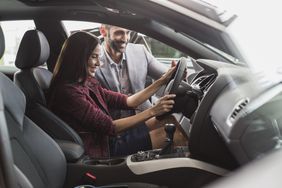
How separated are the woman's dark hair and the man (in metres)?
0.36

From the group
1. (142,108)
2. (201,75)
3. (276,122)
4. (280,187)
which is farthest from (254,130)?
(142,108)

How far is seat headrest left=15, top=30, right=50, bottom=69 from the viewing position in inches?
91.0

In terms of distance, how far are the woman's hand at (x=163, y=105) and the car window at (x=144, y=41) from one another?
19.9 inches

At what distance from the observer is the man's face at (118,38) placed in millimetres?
2777

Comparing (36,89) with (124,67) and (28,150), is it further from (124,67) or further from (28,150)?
(124,67)

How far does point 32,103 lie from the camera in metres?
2.35

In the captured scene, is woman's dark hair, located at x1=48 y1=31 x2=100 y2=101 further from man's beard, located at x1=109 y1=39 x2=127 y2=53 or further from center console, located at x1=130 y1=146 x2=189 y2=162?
center console, located at x1=130 y1=146 x2=189 y2=162

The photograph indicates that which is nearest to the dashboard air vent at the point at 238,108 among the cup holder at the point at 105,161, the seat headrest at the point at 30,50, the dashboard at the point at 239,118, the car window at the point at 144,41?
the dashboard at the point at 239,118

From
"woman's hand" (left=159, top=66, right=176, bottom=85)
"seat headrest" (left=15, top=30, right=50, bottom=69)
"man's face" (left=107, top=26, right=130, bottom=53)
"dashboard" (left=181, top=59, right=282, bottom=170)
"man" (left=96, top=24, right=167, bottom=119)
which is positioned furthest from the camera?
"man" (left=96, top=24, right=167, bottom=119)

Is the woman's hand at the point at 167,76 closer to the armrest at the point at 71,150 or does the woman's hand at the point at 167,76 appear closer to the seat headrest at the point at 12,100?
the armrest at the point at 71,150

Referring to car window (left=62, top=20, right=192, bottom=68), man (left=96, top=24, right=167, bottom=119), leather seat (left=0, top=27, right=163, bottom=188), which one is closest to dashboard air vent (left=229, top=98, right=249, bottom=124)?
leather seat (left=0, top=27, right=163, bottom=188)

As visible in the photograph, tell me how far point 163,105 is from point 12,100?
2.11 feet

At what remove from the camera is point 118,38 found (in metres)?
2.87

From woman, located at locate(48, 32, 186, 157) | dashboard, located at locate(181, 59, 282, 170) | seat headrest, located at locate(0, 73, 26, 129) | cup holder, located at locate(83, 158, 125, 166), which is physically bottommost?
cup holder, located at locate(83, 158, 125, 166)
